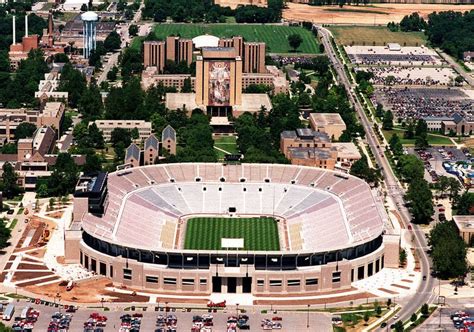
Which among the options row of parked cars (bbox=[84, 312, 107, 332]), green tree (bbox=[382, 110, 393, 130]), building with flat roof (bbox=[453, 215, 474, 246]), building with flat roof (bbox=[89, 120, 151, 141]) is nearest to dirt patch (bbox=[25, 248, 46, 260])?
row of parked cars (bbox=[84, 312, 107, 332])

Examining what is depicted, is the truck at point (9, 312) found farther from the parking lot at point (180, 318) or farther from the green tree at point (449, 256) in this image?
the green tree at point (449, 256)

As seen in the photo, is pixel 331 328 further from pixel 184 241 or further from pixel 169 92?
pixel 169 92

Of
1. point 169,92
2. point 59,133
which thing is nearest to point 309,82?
point 169,92

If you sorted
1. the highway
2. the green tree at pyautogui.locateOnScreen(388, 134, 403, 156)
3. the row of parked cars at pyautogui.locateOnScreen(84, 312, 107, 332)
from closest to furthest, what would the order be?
the row of parked cars at pyautogui.locateOnScreen(84, 312, 107, 332) → the highway → the green tree at pyautogui.locateOnScreen(388, 134, 403, 156)

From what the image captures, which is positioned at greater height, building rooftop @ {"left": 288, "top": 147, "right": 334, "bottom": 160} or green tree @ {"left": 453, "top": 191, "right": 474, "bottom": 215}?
building rooftop @ {"left": 288, "top": 147, "right": 334, "bottom": 160}

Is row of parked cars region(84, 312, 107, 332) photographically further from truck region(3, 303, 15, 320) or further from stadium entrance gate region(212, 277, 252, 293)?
stadium entrance gate region(212, 277, 252, 293)

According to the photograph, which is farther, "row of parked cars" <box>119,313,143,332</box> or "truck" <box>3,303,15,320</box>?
"truck" <box>3,303,15,320</box>
